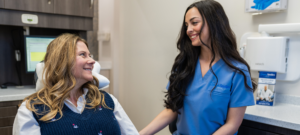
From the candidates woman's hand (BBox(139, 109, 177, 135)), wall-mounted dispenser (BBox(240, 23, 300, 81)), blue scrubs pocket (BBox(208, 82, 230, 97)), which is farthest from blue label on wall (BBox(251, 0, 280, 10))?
woman's hand (BBox(139, 109, 177, 135))

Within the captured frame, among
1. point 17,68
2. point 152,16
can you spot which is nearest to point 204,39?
point 152,16

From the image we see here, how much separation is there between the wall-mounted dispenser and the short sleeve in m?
0.43

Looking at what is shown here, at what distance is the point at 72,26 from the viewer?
7.32ft

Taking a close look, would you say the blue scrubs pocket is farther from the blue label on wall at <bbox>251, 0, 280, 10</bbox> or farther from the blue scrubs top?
the blue label on wall at <bbox>251, 0, 280, 10</bbox>

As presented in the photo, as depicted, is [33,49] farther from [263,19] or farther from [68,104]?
[263,19]

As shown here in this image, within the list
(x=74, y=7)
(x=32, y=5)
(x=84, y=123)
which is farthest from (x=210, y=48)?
(x=32, y=5)

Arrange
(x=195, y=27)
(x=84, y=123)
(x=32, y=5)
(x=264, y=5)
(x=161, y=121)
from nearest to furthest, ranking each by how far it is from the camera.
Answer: (x=84, y=123) < (x=195, y=27) < (x=161, y=121) < (x=264, y=5) < (x=32, y=5)

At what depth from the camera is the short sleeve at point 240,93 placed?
1128mm

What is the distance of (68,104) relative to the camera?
1122mm

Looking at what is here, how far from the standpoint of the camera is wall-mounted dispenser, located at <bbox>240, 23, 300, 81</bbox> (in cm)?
143

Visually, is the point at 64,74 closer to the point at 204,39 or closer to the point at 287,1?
the point at 204,39

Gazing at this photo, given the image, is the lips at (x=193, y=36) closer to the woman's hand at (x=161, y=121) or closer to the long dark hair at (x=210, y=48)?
the long dark hair at (x=210, y=48)

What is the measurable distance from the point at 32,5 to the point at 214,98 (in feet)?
5.71

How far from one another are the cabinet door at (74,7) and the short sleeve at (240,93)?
1652 millimetres
